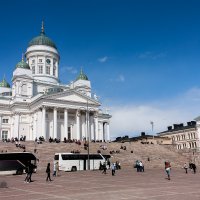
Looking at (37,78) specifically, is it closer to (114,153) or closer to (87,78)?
(87,78)

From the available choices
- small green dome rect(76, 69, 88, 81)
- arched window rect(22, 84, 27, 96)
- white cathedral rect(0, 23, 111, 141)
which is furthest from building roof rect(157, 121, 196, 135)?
arched window rect(22, 84, 27, 96)

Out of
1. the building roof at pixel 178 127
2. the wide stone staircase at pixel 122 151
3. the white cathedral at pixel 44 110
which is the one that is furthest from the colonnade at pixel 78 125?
the building roof at pixel 178 127

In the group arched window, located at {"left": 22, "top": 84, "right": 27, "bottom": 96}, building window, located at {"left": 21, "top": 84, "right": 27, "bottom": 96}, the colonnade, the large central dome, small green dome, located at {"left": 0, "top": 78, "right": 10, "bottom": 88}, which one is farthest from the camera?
small green dome, located at {"left": 0, "top": 78, "right": 10, "bottom": 88}

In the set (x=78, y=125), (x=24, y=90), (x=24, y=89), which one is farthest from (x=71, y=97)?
(x=24, y=89)

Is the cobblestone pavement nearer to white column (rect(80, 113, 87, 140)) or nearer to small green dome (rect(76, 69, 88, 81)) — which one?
white column (rect(80, 113, 87, 140))

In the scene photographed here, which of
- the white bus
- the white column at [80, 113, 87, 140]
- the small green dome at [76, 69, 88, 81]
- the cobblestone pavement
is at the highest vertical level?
the small green dome at [76, 69, 88, 81]

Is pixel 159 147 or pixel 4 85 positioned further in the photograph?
pixel 4 85

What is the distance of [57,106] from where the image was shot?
71.5 m

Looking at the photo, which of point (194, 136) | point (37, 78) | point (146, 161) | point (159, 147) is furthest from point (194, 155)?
point (37, 78)

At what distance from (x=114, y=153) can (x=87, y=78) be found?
1753 inches

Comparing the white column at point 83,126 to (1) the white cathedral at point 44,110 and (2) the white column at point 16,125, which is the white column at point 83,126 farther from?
(2) the white column at point 16,125

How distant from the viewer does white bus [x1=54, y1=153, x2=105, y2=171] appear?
41188 mm

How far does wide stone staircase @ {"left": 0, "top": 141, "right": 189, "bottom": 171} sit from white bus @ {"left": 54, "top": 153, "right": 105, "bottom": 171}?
Result: 10.7 ft

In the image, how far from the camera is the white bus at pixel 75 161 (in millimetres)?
41188
